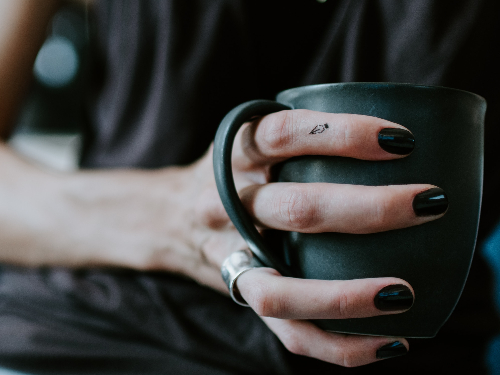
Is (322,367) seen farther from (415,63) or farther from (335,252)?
(415,63)

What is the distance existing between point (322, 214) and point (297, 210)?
2cm

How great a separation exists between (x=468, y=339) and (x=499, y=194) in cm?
22

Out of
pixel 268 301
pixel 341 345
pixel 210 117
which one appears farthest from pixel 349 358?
pixel 210 117

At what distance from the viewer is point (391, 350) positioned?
0.43m

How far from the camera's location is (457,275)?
401 mm

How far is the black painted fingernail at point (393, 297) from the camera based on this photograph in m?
0.37

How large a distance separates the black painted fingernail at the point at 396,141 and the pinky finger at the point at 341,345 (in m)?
0.22

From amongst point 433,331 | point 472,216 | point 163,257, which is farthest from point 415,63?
point 163,257

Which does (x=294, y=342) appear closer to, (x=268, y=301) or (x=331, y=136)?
(x=268, y=301)

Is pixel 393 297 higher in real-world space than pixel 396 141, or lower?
lower

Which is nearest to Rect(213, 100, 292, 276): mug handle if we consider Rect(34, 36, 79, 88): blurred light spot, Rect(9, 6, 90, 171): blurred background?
Rect(9, 6, 90, 171): blurred background

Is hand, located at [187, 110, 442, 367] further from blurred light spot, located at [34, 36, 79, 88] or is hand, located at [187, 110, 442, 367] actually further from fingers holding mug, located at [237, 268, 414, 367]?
blurred light spot, located at [34, 36, 79, 88]

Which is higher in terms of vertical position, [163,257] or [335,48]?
[335,48]

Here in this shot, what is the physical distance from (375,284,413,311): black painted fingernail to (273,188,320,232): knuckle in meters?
Result: 0.09
